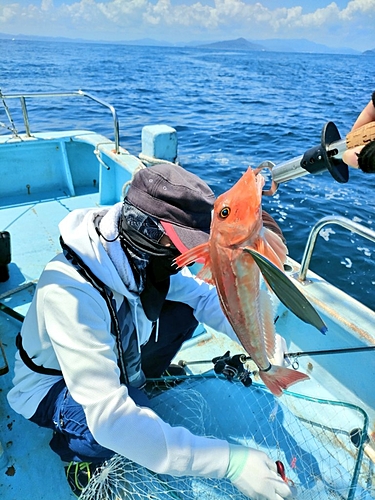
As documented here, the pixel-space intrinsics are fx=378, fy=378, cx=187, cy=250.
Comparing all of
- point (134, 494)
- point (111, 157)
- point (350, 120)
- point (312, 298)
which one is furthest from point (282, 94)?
point (134, 494)

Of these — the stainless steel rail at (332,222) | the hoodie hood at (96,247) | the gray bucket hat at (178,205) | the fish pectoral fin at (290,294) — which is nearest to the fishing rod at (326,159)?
the gray bucket hat at (178,205)

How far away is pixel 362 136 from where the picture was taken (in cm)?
133

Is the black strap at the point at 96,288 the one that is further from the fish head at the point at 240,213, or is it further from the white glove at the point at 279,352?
the white glove at the point at 279,352

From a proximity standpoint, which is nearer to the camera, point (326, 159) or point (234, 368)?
point (326, 159)

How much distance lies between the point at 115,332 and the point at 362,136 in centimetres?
146

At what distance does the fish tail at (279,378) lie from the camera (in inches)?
73.6

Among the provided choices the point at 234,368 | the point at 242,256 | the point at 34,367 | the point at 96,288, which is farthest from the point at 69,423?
the point at 242,256

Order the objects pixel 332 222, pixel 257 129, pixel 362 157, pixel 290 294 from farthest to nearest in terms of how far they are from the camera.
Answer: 1. pixel 257 129
2. pixel 332 222
3. pixel 362 157
4. pixel 290 294

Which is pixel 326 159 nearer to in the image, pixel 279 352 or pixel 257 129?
pixel 279 352

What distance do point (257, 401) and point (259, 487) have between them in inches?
37.6

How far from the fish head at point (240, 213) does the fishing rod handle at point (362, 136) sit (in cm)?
35

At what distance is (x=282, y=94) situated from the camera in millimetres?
24078

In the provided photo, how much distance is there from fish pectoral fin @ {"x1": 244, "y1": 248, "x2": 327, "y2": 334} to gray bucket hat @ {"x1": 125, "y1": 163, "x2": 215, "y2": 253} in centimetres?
52

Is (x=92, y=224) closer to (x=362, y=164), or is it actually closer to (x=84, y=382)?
(x=84, y=382)
